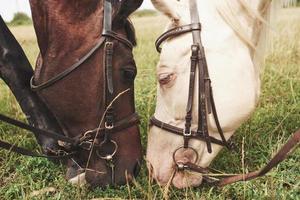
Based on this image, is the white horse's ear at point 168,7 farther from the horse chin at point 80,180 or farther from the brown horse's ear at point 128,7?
the horse chin at point 80,180

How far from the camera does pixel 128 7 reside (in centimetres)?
316

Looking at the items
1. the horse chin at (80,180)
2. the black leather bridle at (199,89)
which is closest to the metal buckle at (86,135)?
the horse chin at (80,180)

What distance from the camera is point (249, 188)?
10.6ft

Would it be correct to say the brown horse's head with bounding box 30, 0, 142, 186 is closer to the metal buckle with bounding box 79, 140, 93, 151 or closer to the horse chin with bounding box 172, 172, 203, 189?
the metal buckle with bounding box 79, 140, 93, 151

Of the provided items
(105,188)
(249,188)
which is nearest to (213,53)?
(249,188)

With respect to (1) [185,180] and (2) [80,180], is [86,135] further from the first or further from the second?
(1) [185,180]

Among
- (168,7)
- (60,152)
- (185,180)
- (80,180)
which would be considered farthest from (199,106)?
(60,152)

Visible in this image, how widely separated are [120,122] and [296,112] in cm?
213

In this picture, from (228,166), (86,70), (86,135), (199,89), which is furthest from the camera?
(228,166)

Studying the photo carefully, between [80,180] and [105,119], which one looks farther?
[80,180]

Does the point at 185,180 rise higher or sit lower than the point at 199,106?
lower

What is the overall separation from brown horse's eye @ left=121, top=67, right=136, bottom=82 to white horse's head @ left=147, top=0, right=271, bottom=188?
230 mm

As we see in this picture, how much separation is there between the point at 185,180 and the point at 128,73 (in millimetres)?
819

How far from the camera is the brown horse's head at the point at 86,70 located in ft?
10.8
